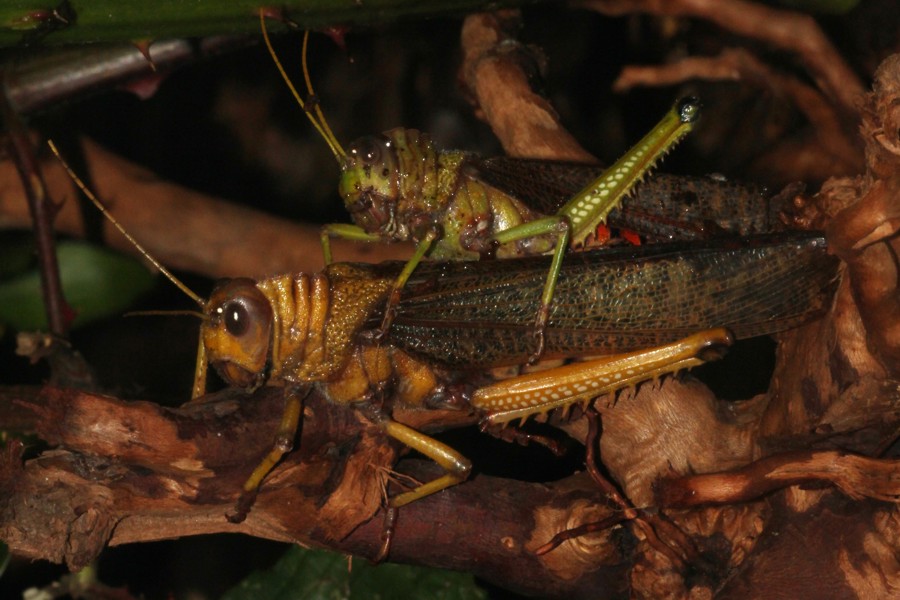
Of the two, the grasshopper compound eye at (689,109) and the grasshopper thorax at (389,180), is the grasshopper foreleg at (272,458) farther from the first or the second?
the grasshopper compound eye at (689,109)

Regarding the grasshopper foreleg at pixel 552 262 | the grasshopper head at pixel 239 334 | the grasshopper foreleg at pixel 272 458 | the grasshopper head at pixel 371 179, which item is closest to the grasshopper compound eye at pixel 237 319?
the grasshopper head at pixel 239 334

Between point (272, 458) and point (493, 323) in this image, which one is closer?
point (272, 458)

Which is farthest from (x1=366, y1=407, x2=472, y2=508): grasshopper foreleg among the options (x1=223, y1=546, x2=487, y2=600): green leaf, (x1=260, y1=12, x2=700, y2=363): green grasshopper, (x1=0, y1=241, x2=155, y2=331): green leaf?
(x1=0, y1=241, x2=155, y2=331): green leaf

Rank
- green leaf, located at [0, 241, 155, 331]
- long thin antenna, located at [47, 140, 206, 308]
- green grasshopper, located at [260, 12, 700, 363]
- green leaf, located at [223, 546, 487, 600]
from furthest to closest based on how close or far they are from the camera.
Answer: green leaf, located at [0, 241, 155, 331]
green leaf, located at [223, 546, 487, 600]
green grasshopper, located at [260, 12, 700, 363]
long thin antenna, located at [47, 140, 206, 308]

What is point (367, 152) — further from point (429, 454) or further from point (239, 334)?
point (429, 454)

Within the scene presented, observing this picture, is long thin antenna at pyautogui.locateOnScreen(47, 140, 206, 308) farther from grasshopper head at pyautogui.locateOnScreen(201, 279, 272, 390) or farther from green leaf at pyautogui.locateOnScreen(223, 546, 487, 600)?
green leaf at pyautogui.locateOnScreen(223, 546, 487, 600)

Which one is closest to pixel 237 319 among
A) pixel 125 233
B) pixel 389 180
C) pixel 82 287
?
pixel 125 233
